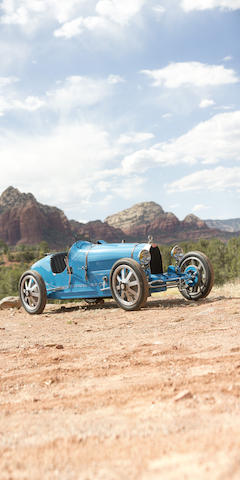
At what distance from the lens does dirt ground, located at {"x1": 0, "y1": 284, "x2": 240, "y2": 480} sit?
6.29 feet

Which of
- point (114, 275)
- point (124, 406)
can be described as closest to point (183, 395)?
point (124, 406)

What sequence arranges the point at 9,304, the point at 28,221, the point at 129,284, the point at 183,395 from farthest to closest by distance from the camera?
the point at 28,221 < the point at 9,304 < the point at 129,284 < the point at 183,395

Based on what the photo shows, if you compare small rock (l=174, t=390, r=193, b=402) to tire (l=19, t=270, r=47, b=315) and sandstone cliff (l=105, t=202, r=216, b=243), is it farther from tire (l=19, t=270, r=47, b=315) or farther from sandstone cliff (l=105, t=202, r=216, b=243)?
sandstone cliff (l=105, t=202, r=216, b=243)

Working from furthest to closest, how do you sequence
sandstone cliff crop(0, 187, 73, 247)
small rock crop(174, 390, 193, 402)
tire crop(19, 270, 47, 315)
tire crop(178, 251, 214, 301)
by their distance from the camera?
sandstone cliff crop(0, 187, 73, 247) < tire crop(19, 270, 47, 315) < tire crop(178, 251, 214, 301) < small rock crop(174, 390, 193, 402)

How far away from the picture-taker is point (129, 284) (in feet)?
26.4

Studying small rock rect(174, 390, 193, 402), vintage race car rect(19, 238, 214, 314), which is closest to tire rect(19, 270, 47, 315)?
vintage race car rect(19, 238, 214, 314)

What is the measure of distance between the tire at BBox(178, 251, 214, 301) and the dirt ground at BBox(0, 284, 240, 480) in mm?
3452

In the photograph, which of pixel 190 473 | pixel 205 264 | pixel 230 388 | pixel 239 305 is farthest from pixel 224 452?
pixel 205 264

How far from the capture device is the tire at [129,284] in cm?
778

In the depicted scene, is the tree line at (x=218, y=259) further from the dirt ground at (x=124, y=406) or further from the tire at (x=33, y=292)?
the dirt ground at (x=124, y=406)

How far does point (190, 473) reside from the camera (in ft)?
5.72

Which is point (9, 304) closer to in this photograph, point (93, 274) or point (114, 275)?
point (93, 274)

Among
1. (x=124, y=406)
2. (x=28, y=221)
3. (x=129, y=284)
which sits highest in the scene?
(x=28, y=221)

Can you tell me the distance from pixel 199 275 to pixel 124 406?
655cm
